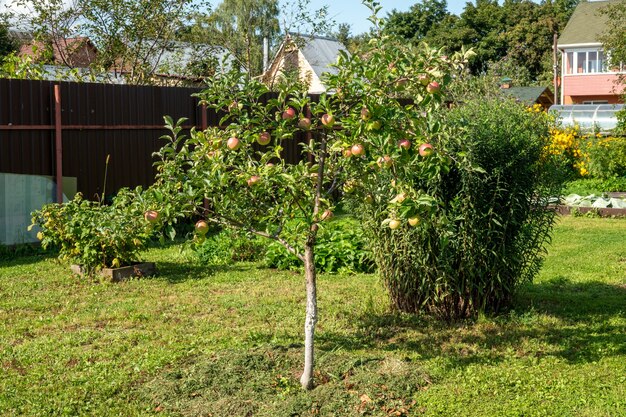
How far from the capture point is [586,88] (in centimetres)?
4409

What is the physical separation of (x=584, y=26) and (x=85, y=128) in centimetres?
3939

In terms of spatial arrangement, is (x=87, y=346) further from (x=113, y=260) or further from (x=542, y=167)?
(x=542, y=167)

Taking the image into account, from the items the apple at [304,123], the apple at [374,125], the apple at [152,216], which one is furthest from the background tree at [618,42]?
the apple at [152,216]

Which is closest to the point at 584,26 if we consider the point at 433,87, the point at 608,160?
the point at 608,160

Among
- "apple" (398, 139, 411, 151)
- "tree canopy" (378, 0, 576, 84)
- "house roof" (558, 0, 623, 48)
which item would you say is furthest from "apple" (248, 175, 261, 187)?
"tree canopy" (378, 0, 576, 84)

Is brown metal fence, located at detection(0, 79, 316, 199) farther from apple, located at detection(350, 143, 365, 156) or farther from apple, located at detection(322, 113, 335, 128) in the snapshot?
apple, located at detection(350, 143, 365, 156)

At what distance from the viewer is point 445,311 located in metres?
6.66

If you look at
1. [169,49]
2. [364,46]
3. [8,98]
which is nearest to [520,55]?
[169,49]

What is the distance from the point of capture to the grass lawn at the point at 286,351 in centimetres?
487

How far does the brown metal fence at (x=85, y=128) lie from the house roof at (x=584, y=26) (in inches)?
1412

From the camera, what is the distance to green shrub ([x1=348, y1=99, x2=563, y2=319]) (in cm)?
634

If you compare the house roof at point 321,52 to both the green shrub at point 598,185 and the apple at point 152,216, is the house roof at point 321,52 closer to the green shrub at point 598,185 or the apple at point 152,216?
the green shrub at point 598,185

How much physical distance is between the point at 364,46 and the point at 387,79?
54 centimetres

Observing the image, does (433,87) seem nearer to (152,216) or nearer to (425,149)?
(425,149)
